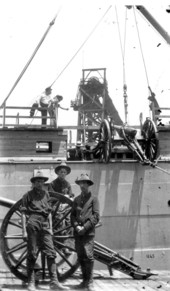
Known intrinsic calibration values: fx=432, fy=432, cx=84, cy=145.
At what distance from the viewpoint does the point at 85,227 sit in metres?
6.92

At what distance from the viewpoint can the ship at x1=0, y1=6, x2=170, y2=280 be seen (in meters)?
12.1

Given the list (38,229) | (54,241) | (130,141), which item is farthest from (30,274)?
(130,141)

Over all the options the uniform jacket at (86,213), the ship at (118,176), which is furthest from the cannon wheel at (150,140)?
the uniform jacket at (86,213)

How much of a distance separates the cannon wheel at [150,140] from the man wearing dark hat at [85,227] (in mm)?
5678

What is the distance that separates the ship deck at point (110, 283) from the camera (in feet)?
23.1

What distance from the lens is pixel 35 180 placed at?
23.0ft

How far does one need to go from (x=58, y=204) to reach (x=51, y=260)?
107cm

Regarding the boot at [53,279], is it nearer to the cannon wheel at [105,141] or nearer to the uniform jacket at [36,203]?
the uniform jacket at [36,203]

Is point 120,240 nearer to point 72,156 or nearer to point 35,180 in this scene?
point 72,156

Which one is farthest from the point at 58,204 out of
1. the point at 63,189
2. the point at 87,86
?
the point at 87,86

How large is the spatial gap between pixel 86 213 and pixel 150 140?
6.19 metres

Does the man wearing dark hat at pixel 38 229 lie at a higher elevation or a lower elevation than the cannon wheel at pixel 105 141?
lower

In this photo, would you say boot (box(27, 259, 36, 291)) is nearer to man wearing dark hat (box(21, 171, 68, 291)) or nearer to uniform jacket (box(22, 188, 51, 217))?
man wearing dark hat (box(21, 171, 68, 291))

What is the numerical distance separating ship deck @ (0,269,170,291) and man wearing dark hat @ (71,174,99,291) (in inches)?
12.4
